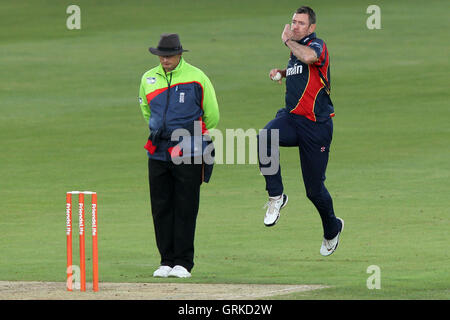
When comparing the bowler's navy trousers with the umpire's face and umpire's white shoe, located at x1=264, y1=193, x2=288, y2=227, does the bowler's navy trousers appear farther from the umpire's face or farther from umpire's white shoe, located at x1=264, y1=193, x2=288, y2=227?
the umpire's face

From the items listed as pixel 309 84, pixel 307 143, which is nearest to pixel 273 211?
pixel 307 143

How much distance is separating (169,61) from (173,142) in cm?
87

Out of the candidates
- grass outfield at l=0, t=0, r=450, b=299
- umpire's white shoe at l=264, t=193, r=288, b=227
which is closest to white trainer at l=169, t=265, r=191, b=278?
grass outfield at l=0, t=0, r=450, b=299

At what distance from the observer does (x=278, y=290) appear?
441 inches

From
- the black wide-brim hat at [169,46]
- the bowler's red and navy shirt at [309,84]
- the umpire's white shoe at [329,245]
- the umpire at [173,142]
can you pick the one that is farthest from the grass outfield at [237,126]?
the black wide-brim hat at [169,46]

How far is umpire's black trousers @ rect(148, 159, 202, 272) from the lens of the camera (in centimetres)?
1245

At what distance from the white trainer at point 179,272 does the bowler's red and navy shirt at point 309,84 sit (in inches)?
82.6

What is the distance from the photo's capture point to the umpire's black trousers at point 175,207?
12453 mm

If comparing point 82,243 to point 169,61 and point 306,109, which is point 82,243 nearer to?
point 169,61

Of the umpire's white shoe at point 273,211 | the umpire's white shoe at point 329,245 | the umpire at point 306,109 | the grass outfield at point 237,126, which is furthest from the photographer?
the grass outfield at point 237,126

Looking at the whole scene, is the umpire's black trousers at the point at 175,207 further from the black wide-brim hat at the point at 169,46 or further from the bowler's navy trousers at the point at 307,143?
the black wide-brim hat at the point at 169,46

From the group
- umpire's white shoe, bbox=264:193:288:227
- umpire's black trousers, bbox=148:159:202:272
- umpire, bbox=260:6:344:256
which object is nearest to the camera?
umpire, bbox=260:6:344:256

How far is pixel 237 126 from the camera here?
87.4 feet

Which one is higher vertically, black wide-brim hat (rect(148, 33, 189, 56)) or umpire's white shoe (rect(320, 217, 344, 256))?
black wide-brim hat (rect(148, 33, 189, 56))
